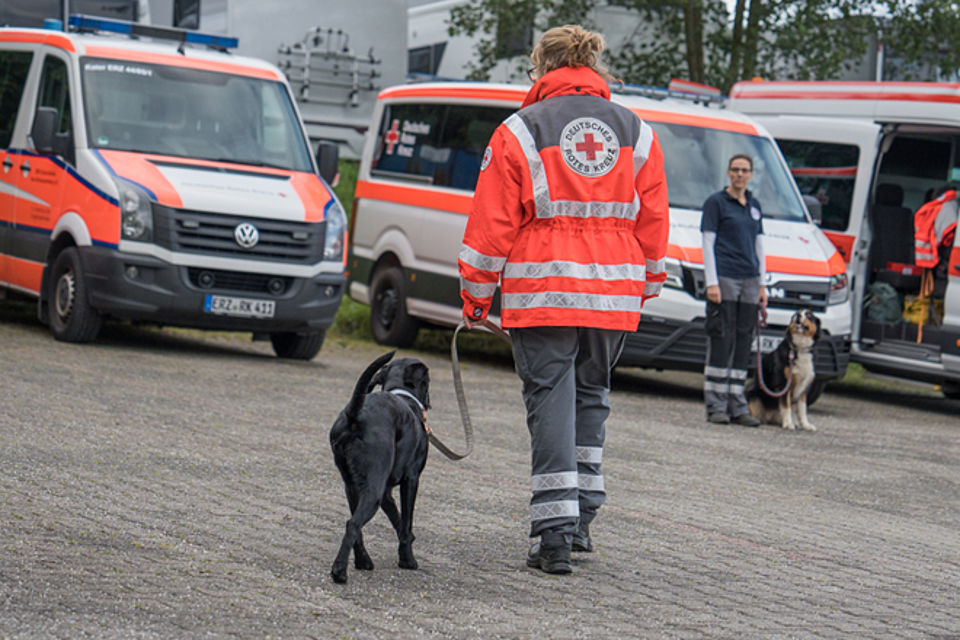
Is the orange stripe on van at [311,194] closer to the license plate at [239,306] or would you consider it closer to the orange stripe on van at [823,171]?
the license plate at [239,306]

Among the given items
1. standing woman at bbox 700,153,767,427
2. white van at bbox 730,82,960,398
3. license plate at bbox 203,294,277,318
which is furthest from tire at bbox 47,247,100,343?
white van at bbox 730,82,960,398

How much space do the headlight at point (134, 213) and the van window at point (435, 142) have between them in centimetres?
335

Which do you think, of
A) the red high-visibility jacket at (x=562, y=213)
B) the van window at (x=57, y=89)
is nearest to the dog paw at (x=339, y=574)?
the red high-visibility jacket at (x=562, y=213)

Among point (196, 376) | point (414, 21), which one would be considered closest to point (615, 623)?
point (196, 376)

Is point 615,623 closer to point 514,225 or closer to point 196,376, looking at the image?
point 514,225

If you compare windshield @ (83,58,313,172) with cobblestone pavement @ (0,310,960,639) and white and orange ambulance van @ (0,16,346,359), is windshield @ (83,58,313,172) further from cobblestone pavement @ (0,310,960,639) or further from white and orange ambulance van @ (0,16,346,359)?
cobblestone pavement @ (0,310,960,639)

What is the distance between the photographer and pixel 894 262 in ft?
48.8

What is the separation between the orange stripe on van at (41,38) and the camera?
13.2 metres

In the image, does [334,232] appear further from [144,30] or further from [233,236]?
[144,30]

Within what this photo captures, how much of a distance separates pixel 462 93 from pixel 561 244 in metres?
9.47

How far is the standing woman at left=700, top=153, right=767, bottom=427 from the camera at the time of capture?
11516 millimetres

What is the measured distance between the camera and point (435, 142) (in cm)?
1536

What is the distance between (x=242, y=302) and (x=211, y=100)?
1965 millimetres

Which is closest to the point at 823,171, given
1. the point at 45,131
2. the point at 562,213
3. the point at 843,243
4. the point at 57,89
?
the point at 843,243
